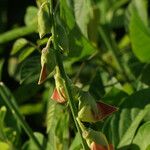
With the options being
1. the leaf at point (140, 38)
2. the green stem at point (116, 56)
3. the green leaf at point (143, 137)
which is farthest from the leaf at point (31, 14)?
the green leaf at point (143, 137)

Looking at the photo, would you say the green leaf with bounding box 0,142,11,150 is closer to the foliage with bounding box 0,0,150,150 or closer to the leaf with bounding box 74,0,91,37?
the foliage with bounding box 0,0,150,150

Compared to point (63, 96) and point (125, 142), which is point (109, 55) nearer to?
point (125, 142)

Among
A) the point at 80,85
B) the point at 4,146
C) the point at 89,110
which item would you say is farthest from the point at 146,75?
the point at 89,110

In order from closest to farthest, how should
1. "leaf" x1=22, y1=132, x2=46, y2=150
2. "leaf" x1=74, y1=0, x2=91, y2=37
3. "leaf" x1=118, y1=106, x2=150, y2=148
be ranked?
"leaf" x1=118, y1=106, x2=150, y2=148, "leaf" x1=74, y1=0, x2=91, y2=37, "leaf" x1=22, y1=132, x2=46, y2=150

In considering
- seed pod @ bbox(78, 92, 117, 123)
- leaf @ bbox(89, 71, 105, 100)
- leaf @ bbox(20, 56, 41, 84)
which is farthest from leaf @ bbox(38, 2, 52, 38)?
leaf @ bbox(89, 71, 105, 100)

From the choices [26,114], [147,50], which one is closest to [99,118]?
[147,50]

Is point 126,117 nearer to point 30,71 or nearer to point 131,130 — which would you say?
point 131,130
